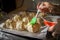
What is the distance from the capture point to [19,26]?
98cm

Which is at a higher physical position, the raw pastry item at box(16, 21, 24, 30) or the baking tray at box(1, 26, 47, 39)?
the raw pastry item at box(16, 21, 24, 30)

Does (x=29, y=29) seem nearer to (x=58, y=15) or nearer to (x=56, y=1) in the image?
(x=58, y=15)

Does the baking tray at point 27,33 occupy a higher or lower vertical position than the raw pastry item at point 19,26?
lower

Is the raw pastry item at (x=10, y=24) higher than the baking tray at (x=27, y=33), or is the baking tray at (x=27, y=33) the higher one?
the raw pastry item at (x=10, y=24)

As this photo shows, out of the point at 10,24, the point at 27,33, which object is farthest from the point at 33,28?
the point at 10,24

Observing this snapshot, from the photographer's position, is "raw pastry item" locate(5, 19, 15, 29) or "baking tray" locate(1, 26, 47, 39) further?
"raw pastry item" locate(5, 19, 15, 29)

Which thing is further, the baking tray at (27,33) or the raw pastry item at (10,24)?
the raw pastry item at (10,24)

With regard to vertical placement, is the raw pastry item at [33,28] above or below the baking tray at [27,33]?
above

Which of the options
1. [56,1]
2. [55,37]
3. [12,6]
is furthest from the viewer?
[12,6]

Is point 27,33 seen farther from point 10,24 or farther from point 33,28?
point 10,24

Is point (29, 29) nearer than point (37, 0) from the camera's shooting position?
Yes

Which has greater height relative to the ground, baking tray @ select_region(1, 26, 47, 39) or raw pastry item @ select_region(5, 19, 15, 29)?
raw pastry item @ select_region(5, 19, 15, 29)

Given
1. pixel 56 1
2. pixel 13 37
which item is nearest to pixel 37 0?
pixel 56 1

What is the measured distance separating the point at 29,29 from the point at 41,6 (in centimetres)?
16
